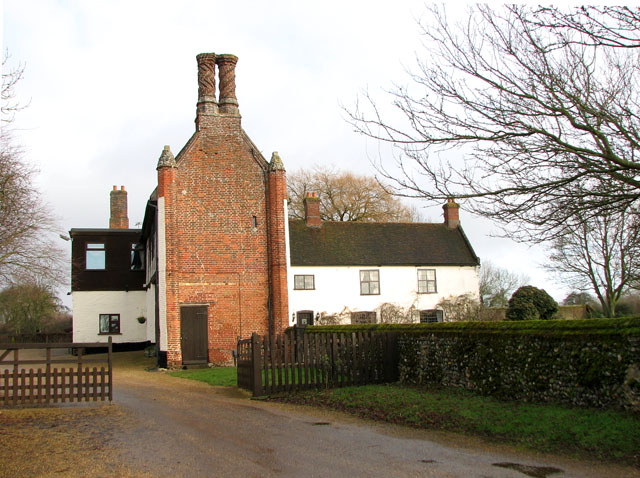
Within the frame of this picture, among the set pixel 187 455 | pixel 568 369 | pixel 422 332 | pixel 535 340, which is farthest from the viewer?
pixel 422 332

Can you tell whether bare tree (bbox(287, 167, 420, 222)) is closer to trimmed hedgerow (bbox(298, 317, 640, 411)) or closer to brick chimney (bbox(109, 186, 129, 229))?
brick chimney (bbox(109, 186, 129, 229))

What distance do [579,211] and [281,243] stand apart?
18340mm

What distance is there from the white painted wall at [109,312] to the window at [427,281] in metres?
17.0

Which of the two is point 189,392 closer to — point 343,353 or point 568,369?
point 343,353

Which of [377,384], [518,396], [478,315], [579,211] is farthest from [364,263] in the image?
[579,211]

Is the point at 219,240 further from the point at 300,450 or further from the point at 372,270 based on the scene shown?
the point at 300,450

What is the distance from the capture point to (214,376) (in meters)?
20.2

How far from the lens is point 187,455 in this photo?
8477 millimetres

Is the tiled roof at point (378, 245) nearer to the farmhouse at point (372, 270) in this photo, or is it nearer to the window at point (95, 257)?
the farmhouse at point (372, 270)

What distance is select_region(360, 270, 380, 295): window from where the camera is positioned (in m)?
34.6

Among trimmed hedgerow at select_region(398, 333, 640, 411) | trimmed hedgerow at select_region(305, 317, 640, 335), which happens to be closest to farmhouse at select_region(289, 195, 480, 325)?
trimmed hedgerow at select_region(305, 317, 640, 335)

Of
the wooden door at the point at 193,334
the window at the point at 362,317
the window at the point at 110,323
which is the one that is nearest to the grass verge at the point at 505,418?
the wooden door at the point at 193,334

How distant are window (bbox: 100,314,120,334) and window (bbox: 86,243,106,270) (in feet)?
9.77

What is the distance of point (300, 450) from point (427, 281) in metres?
27.8
